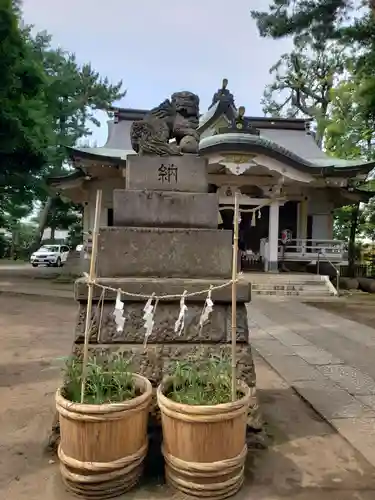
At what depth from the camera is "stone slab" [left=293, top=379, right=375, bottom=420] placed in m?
3.82

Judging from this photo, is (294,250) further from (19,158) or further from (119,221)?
(119,221)

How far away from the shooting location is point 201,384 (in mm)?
2863

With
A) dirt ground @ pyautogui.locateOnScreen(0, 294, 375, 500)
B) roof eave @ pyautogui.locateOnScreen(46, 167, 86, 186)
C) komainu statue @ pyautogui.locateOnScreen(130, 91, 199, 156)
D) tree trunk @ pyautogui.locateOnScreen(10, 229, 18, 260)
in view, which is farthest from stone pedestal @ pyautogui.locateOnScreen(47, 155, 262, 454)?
tree trunk @ pyautogui.locateOnScreen(10, 229, 18, 260)

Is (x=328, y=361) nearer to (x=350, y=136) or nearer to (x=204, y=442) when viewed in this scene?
(x=204, y=442)

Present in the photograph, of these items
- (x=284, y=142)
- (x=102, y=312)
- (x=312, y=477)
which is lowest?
(x=312, y=477)

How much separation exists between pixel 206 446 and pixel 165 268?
4.65ft

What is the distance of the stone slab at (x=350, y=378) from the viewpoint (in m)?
4.46

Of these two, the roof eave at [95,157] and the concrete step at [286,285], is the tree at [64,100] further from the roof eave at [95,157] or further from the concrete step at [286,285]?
the concrete step at [286,285]

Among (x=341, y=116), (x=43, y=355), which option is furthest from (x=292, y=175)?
(x=43, y=355)

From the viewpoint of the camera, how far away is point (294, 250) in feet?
56.9

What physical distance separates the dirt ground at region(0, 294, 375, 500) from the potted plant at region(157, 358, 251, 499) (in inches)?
5.5

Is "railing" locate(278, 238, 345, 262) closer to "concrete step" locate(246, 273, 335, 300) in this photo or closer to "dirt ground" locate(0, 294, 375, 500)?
"concrete step" locate(246, 273, 335, 300)

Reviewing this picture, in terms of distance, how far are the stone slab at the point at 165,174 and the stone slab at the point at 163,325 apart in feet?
3.56

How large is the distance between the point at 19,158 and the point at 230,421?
13.5 metres
